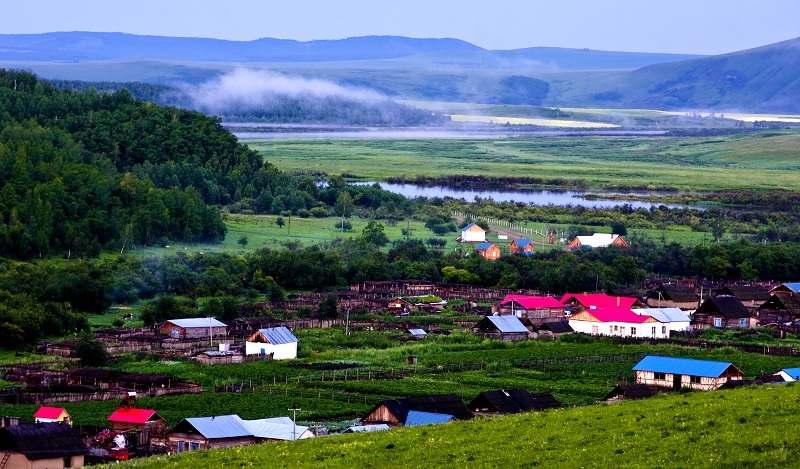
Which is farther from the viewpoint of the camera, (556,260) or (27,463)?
(556,260)

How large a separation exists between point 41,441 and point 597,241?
43545mm

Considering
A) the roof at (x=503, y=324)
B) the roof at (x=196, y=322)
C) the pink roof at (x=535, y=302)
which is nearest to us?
the roof at (x=196, y=322)

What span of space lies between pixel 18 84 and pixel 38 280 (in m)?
40.4

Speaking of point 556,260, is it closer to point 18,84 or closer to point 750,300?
point 750,300

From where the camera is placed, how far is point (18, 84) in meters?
83.5

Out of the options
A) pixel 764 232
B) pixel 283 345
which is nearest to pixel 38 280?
pixel 283 345

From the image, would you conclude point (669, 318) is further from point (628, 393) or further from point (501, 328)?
point (628, 393)

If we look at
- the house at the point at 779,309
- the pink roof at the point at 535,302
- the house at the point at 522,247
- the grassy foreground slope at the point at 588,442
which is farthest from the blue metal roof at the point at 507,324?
the grassy foreground slope at the point at 588,442

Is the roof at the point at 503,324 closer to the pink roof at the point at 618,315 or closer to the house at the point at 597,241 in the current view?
the pink roof at the point at 618,315

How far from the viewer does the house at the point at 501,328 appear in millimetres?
40312

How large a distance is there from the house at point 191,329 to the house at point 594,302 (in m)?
10.7

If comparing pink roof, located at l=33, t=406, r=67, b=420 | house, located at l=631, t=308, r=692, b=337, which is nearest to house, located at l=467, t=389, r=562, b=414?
pink roof, located at l=33, t=406, r=67, b=420

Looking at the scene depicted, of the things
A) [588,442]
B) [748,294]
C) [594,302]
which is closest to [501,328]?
[594,302]

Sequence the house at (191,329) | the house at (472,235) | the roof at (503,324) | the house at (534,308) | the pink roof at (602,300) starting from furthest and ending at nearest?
the house at (472,235) → the pink roof at (602,300) → the house at (534,308) → the roof at (503,324) → the house at (191,329)
